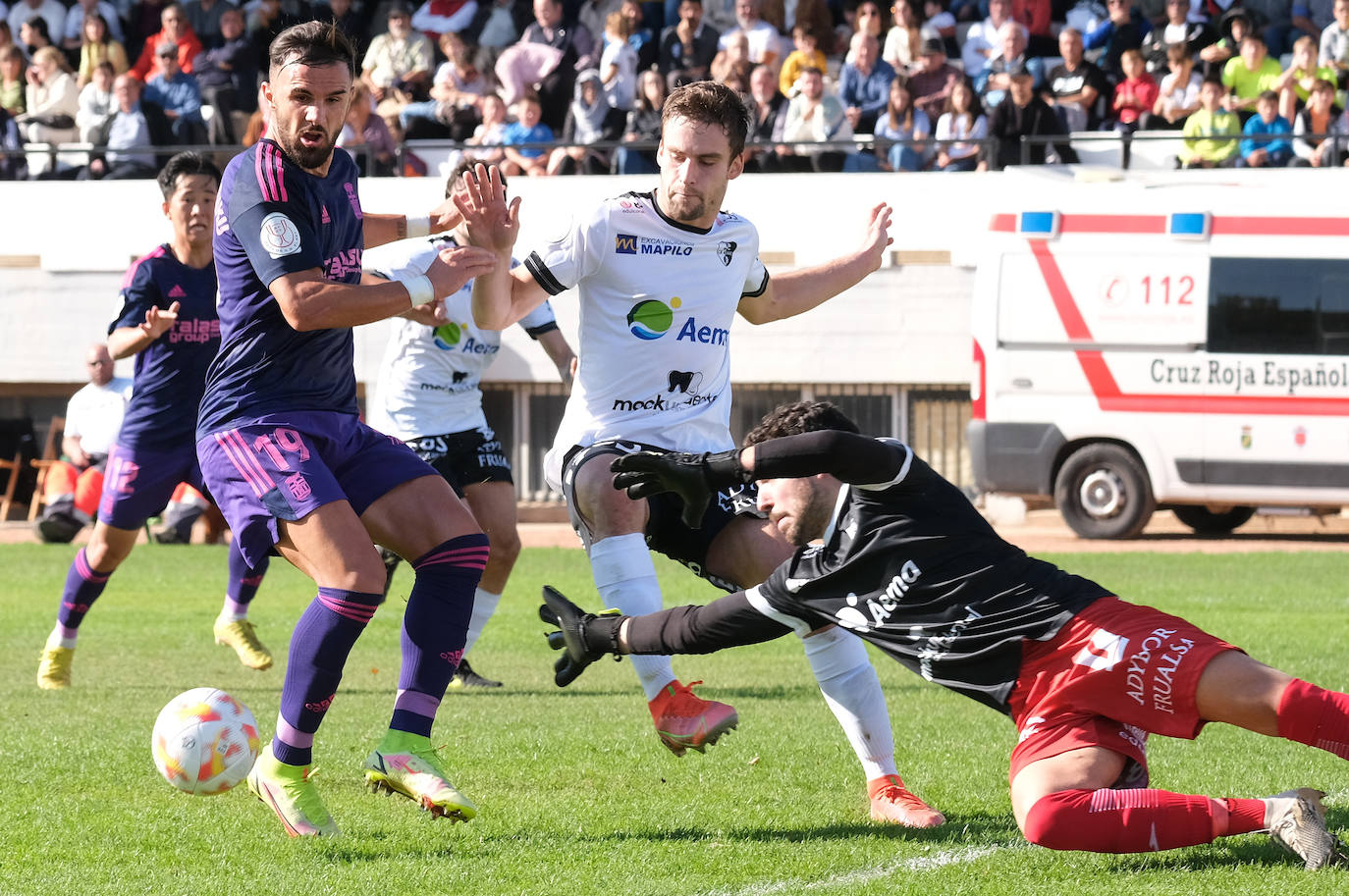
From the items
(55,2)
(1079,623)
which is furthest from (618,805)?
(55,2)

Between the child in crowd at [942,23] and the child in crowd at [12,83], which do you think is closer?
the child in crowd at [942,23]

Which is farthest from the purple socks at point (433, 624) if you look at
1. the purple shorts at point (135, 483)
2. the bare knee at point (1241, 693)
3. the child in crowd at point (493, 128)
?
the child in crowd at point (493, 128)

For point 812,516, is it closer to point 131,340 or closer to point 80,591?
point 131,340

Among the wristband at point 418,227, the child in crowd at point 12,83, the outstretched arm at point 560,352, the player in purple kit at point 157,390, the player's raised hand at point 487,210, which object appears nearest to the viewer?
the player's raised hand at point 487,210

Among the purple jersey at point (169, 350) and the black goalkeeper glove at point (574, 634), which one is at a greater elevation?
the purple jersey at point (169, 350)

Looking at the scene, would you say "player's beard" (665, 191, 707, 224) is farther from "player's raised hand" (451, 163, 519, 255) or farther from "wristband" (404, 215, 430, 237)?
"wristband" (404, 215, 430, 237)

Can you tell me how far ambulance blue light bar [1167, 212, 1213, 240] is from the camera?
16016mm

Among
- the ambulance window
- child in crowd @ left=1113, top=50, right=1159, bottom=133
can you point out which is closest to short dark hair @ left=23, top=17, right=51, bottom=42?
child in crowd @ left=1113, top=50, right=1159, bottom=133

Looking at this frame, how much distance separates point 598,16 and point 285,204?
16.8 meters

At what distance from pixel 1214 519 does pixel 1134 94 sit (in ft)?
15.3

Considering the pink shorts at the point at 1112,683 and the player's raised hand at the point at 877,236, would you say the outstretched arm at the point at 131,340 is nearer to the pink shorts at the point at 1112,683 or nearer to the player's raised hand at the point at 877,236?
the player's raised hand at the point at 877,236

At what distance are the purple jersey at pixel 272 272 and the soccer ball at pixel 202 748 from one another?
0.88 m

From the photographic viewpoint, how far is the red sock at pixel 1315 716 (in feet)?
14.2

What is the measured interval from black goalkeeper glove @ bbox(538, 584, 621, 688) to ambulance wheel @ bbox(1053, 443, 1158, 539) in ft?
40.7
